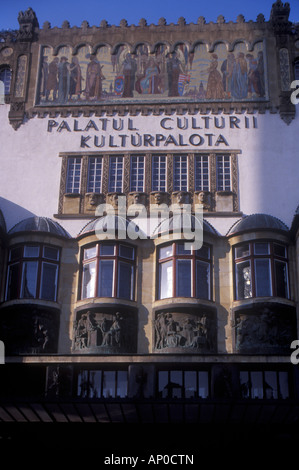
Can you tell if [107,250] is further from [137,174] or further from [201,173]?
[201,173]

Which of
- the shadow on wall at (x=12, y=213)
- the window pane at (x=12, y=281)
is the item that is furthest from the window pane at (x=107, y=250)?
the shadow on wall at (x=12, y=213)

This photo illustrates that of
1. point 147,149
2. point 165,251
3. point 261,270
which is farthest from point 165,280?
point 147,149

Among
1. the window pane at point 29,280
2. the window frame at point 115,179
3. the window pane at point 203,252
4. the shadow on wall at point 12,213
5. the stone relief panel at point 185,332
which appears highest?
the window frame at point 115,179

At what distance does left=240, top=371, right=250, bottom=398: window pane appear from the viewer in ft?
87.8

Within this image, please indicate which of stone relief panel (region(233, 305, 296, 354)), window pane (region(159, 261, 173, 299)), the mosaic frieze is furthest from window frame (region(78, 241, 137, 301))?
the mosaic frieze

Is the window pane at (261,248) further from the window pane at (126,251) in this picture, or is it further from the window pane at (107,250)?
the window pane at (107,250)

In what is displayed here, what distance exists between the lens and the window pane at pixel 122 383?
2708 centimetres

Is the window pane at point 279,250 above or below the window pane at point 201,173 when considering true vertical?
below

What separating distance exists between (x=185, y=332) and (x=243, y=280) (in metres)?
3.33

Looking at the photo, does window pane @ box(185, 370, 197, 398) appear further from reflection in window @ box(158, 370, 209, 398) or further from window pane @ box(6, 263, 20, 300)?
window pane @ box(6, 263, 20, 300)

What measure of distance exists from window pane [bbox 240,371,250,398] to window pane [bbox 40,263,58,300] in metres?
8.17

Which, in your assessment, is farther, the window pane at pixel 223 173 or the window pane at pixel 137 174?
the window pane at pixel 137 174
